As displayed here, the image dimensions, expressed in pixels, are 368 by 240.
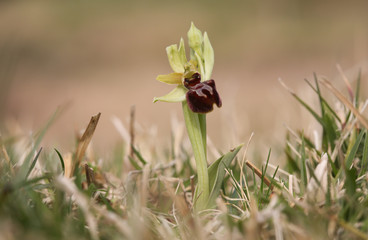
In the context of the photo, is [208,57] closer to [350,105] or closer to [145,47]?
[350,105]

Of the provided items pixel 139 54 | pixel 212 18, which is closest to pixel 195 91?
pixel 139 54

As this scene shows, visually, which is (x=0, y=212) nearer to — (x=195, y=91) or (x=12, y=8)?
(x=195, y=91)

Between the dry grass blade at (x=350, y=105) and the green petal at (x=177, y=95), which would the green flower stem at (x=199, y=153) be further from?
the dry grass blade at (x=350, y=105)

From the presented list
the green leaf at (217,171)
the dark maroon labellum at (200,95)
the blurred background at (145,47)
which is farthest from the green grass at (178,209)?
the blurred background at (145,47)

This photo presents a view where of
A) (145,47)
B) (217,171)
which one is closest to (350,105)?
(217,171)

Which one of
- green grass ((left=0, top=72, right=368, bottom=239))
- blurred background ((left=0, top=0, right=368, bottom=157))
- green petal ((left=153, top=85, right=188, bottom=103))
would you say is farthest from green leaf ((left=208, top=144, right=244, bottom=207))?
blurred background ((left=0, top=0, right=368, bottom=157))

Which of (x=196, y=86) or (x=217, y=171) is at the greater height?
(x=196, y=86)
